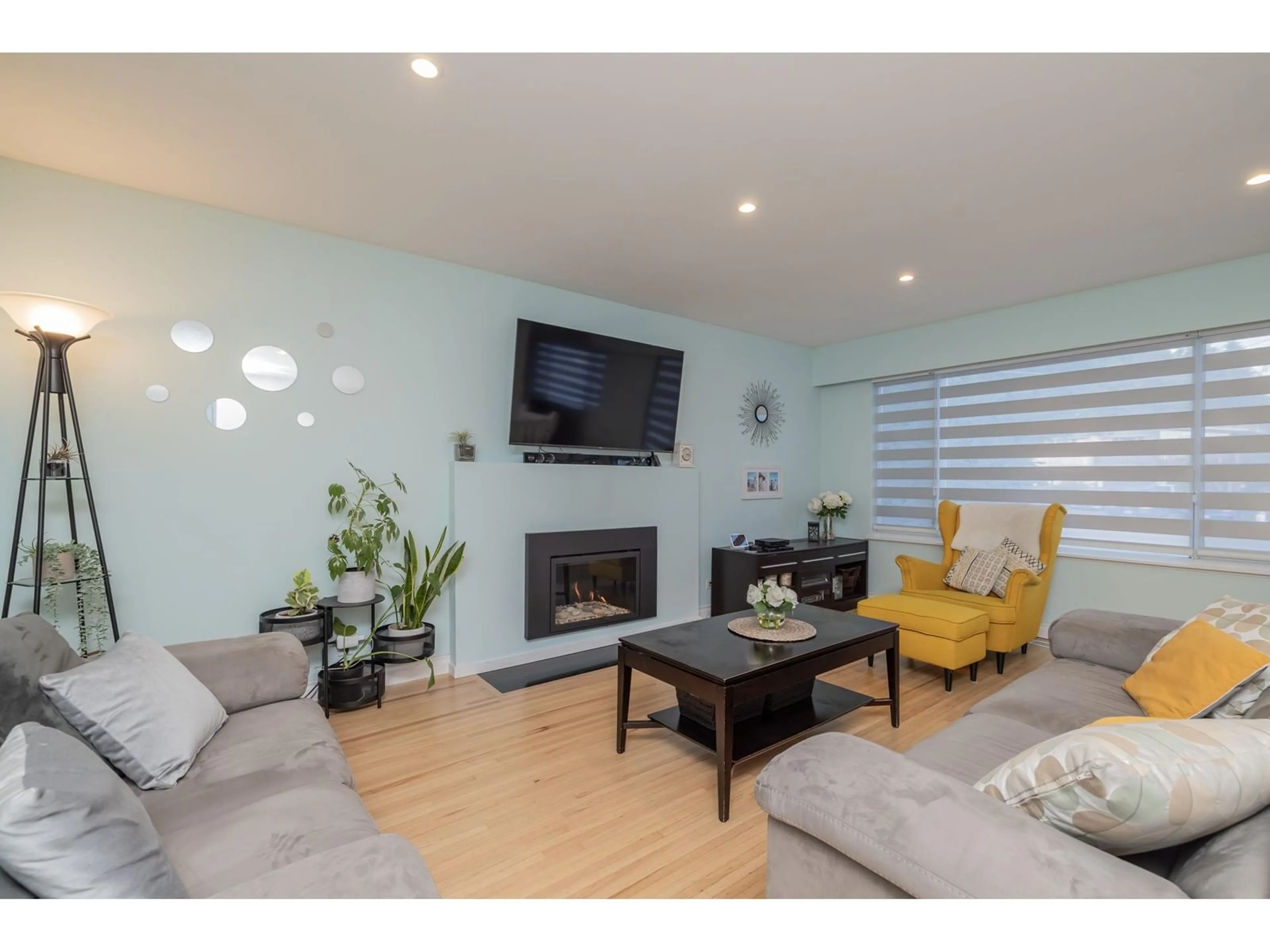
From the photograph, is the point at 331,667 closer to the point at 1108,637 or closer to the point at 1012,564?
the point at 1108,637

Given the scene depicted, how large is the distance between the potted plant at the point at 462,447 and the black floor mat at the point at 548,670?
136cm

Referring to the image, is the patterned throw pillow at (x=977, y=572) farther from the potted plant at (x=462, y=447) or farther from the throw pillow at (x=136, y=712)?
the throw pillow at (x=136, y=712)

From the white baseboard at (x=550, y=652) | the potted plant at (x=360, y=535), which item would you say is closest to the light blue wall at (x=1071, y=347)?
the white baseboard at (x=550, y=652)

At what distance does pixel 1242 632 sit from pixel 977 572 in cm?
207

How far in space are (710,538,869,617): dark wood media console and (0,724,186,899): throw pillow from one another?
3.83 meters

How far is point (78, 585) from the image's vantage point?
Answer: 2.45 meters

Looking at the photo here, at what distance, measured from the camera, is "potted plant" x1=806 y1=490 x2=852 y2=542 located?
17.7 feet

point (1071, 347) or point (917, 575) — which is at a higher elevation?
point (1071, 347)

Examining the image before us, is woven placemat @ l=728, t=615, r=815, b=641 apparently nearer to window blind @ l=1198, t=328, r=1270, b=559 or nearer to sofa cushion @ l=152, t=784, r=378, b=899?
sofa cushion @ l=152, t=784, r=378, b=899

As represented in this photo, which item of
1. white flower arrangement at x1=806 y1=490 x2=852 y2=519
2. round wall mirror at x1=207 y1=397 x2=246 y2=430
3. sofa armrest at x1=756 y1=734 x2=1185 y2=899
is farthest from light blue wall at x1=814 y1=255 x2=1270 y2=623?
round wall mirror at x1=207 y1=397 x2=246 y2=430

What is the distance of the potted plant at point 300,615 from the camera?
9.17 ft

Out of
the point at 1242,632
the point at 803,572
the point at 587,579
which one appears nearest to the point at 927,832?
the point at 1242,632

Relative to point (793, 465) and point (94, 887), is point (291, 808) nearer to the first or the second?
point (94, 887)
